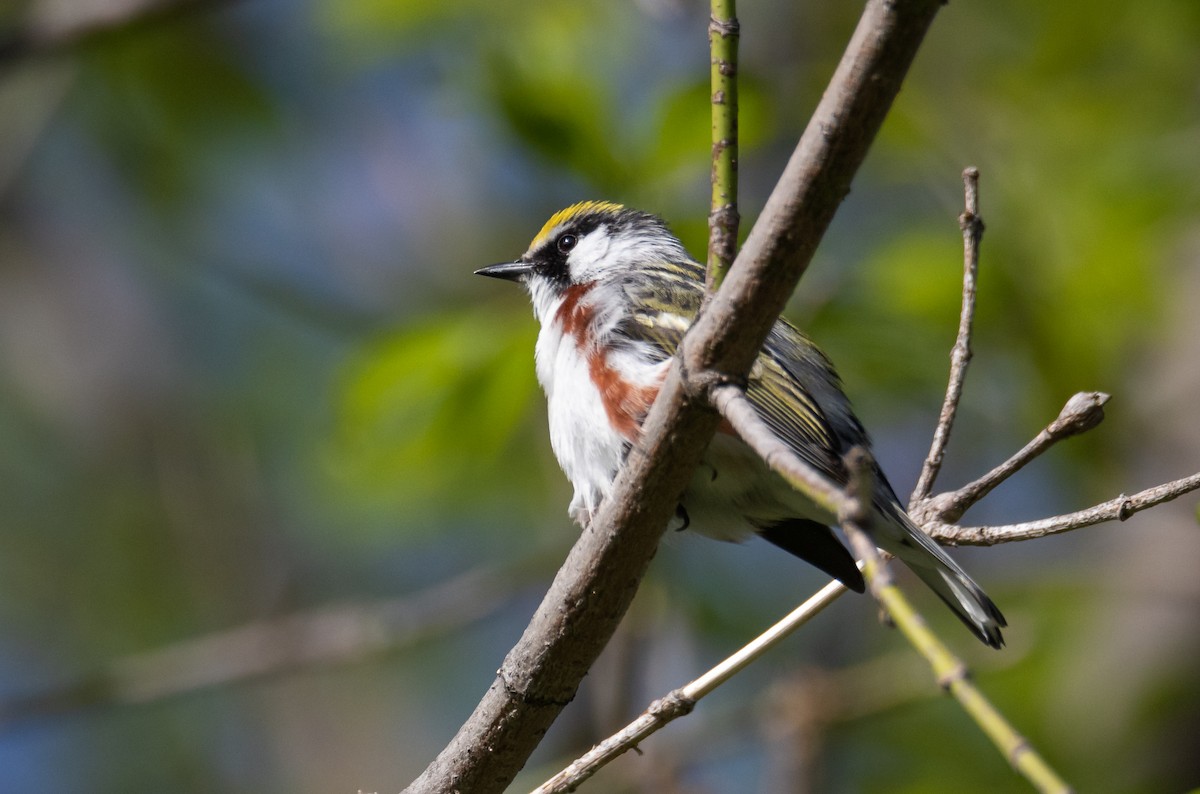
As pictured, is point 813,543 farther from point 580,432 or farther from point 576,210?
→ point 576,210

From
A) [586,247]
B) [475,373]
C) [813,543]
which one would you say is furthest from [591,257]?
[813,543]

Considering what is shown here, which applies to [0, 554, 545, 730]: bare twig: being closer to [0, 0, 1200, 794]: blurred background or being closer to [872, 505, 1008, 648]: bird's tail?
[0, 0, 1200, 794]: blurred background

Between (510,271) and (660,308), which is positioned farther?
(510,271)

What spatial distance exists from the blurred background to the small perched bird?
32cm

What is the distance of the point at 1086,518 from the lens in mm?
2217

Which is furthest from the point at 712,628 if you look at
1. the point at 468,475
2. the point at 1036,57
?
the point at 1036,57

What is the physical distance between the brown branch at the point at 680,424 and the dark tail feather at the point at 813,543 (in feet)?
3.88

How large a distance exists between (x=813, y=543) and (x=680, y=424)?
1522 millimetres

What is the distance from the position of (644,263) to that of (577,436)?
3.34 feet

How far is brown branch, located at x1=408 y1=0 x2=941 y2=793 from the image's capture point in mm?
1785

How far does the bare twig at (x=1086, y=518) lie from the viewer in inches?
84.4

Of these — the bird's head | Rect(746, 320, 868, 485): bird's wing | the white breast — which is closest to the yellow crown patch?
the bird's head

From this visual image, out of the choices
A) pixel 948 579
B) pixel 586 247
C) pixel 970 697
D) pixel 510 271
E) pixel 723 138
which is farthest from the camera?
pixel 586 247

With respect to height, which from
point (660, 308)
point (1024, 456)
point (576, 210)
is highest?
point (576, 210)
